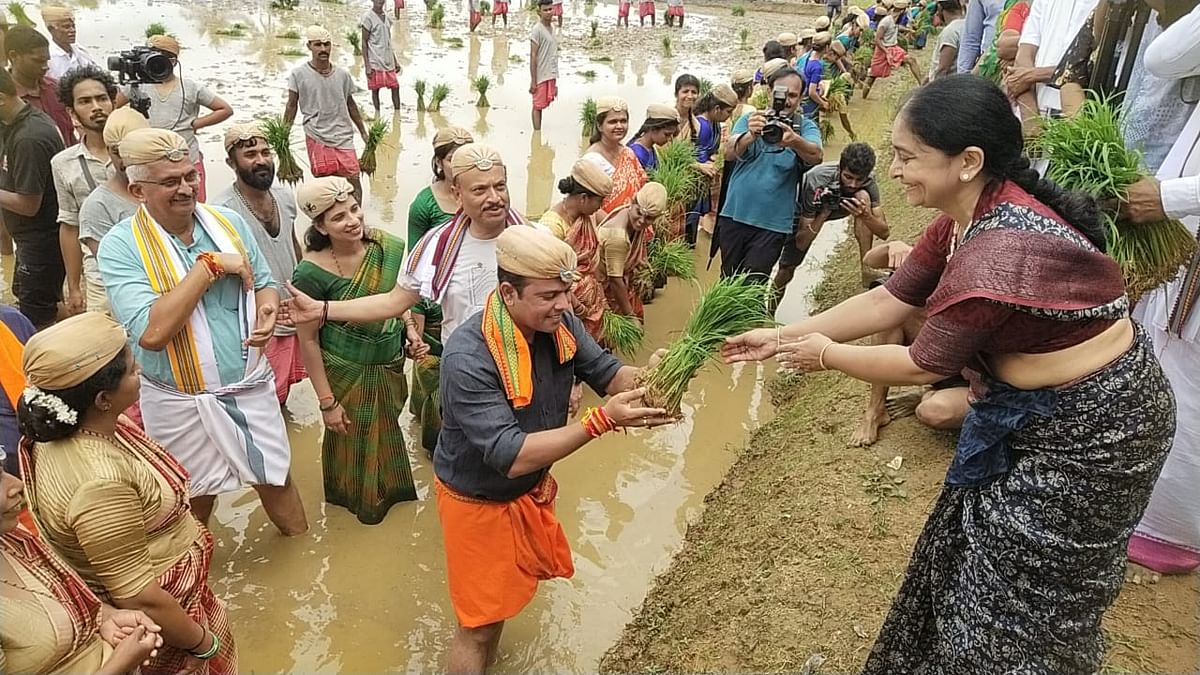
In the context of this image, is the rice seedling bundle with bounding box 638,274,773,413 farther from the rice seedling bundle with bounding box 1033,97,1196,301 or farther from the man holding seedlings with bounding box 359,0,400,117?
the man holding seedlings with bounding box 359,0,400,117

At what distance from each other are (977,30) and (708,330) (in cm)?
713

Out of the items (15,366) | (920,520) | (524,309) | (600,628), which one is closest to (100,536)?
(15,366)

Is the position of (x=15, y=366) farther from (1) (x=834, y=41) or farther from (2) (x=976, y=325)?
(1) (x=834, y=41)

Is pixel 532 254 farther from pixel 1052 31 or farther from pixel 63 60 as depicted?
pixel 63 60

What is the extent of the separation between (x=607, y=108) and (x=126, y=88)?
10.5 ft

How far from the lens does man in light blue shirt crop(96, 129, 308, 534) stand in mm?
A: 2809

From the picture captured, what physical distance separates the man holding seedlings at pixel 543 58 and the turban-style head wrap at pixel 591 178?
6.56 metres

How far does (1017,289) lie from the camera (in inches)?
70.7

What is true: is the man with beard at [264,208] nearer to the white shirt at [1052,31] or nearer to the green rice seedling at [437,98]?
the white shirt at [1052,31]

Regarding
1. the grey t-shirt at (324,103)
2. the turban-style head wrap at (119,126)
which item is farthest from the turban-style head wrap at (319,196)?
the grey t-shirt at (324,103)

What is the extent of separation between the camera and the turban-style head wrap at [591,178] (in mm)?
4094

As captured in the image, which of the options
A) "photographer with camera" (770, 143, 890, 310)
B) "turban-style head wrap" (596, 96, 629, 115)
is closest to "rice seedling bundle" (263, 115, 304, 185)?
"turban-style head wrap" (596, 96, 629, 115)

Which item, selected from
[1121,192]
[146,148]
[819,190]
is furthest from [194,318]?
[819,190]

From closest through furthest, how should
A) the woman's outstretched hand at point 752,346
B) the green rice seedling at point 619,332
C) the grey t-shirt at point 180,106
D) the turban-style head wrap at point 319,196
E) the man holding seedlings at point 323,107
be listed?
1. the woman's outstretched hand at point 752,346
2. the turban-style head wrap at point 319,196
3. the green rice seedling at point 619,332
4. the grey t-shirt at point 180,106
5. the man holding seedlings at point 323,107
